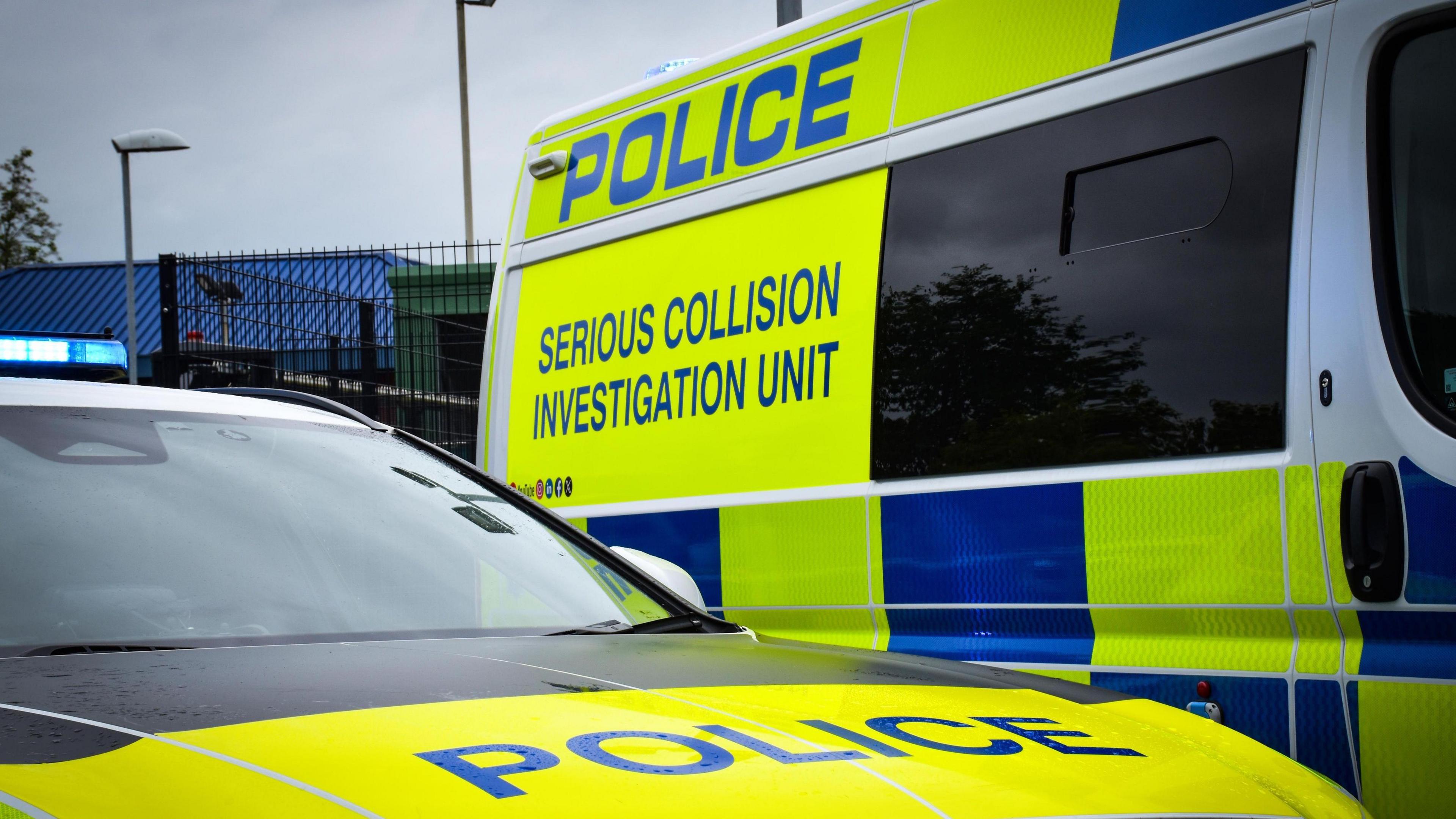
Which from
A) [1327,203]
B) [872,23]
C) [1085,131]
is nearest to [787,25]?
[872,23]

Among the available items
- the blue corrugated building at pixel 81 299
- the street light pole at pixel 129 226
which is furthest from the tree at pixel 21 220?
the street light pole at pixel 129 226

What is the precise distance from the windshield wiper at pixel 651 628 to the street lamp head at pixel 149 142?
12.2 metres

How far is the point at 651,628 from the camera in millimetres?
2311

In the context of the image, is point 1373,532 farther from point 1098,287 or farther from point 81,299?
point 81,299

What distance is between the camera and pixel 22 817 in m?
1.15

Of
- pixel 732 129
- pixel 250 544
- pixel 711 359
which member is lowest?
pixel 250 544

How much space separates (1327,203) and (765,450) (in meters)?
1.38

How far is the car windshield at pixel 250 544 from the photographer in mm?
1892

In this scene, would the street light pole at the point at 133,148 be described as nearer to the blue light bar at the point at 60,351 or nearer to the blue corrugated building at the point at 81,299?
the blue light bar at the point at 60,351

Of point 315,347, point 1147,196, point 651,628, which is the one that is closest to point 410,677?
point 651,628

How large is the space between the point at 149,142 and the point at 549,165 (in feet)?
34.7

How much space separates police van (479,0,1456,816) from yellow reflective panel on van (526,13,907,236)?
0.04 ft

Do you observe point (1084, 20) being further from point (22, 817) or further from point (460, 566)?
point (22, 817)

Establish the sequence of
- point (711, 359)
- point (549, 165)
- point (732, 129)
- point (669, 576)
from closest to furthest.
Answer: point (669, 576)
point (711, 359)
point (732, 129)
point (549, 165)
